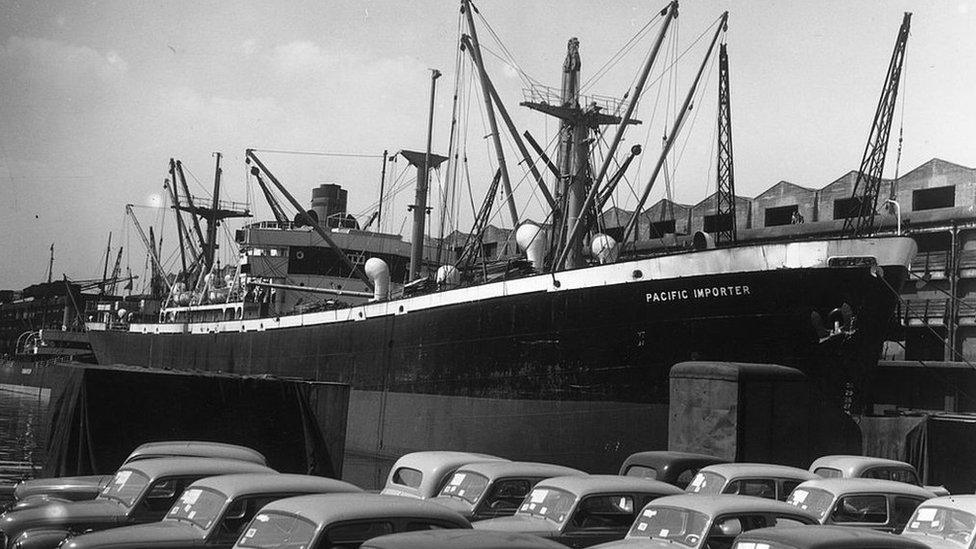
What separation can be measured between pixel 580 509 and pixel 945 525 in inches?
141

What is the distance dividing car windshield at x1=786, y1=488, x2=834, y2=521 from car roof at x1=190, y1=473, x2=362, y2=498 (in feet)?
16.2

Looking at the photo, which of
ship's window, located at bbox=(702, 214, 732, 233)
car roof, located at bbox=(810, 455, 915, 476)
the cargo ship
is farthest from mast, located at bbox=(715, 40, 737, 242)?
car roof, located at bbox=(810, 455, 915, 476)

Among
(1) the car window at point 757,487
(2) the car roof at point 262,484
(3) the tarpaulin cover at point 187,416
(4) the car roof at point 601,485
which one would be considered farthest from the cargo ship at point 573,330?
(2) the car roof at point 262,484

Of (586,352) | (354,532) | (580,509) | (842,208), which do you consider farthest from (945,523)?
(842,208)

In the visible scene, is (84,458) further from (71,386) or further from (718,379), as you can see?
(718,379)

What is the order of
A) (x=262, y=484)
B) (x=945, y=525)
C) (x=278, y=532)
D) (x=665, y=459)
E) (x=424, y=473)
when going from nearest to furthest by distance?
1. (x=278, y=532)
2. (x=262, y=484)
3. (x=945, y=525)
4. (x=424, y=473)
5. (x=665, y=459)

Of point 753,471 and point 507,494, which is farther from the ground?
point 753,471

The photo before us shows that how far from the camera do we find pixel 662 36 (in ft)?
81.0

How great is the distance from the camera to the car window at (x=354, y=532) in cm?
665

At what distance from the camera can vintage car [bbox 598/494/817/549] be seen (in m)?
7.88

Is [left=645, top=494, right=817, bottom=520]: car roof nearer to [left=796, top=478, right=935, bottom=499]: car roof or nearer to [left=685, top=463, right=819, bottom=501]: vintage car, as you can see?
[left=796, top=478, right=935, bottom=499]: car roof

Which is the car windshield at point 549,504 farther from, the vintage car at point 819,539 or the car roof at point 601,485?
the vintage car at point 819,539

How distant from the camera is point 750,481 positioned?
10867 millimetres

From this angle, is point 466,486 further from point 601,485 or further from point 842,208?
point 842,208
